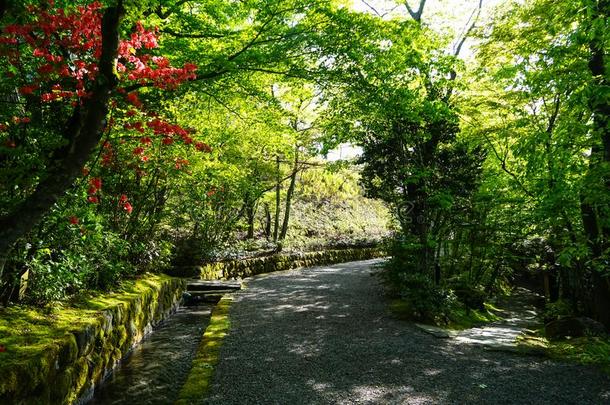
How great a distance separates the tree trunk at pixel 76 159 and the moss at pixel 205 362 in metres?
2.50

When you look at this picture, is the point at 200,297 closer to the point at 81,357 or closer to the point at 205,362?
the point at 205,362

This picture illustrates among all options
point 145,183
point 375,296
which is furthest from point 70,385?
point 375,296

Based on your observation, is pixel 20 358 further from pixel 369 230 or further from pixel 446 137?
pixel 369 230

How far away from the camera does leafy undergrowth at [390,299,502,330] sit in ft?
24.9

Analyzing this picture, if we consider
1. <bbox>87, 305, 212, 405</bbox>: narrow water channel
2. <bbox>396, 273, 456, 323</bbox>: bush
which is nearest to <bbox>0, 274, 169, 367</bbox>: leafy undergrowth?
<bbox>87, 305, 212, 405</bbox>: narrow water channel

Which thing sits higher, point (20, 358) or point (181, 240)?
point (181, 240)

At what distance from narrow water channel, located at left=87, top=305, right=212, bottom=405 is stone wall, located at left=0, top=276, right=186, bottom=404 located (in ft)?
0.55

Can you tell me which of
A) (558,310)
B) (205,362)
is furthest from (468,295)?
(205,362)

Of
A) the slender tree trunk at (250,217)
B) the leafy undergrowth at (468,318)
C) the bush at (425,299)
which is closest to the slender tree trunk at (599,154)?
the leafy undergrowth at (468,318)

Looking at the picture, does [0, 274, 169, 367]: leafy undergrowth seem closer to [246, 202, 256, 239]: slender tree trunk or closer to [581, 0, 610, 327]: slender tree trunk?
[581, 0, 610, 327]: slender tree trunk

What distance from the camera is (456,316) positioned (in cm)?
823

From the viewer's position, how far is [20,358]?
3.37 m

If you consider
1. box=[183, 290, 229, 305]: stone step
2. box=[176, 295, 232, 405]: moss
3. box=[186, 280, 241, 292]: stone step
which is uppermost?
box=[186, 280, 241, 292]: stone step

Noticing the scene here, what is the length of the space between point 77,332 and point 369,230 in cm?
2295
